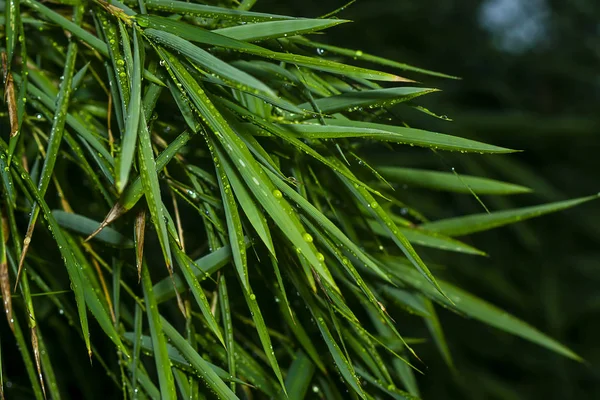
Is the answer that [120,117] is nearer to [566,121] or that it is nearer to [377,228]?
[377,228]


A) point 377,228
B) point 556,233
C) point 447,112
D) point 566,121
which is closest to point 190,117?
point 377,228

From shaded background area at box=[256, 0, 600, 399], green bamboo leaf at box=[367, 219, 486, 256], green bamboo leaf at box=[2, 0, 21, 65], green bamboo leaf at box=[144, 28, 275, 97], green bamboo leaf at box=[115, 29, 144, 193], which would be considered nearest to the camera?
green bamboo leaf at box=[115, 29, 144, 193]

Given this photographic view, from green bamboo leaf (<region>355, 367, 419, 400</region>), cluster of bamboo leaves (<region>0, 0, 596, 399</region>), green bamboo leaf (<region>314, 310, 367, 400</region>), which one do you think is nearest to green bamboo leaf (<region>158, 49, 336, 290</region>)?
cluster of bamboo leaves (<region>0, 0, 596, 399</region>)

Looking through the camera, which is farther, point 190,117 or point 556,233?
point 556,233

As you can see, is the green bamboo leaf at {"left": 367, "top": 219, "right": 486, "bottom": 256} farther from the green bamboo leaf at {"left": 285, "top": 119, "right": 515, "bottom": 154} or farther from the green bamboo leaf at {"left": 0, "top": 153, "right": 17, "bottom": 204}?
the green bamboo leaf at {"left": 0, "top": 153, "right": 17, "bottom": 204}

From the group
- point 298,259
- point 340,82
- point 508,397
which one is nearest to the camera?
point 298,259
